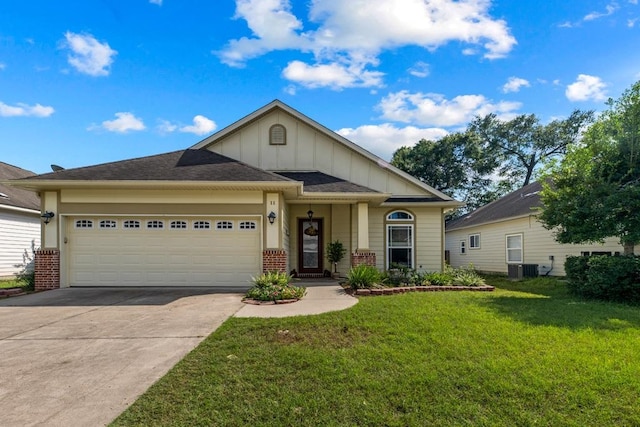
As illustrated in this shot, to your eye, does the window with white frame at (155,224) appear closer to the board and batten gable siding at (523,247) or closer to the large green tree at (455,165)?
the board and batten gable siding at (523,247)

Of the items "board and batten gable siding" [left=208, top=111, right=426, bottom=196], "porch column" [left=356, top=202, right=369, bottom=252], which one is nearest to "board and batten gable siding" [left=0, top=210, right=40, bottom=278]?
"board and batten gable siding" [left=208, top=111, right=426, bottom=196]

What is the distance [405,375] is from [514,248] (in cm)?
1603

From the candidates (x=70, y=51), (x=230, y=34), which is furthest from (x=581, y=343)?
(x=70, y=51)

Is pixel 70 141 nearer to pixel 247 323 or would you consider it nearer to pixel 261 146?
pixel 261 146

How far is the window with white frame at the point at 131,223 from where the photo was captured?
430 inches

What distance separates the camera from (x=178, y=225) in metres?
11.0

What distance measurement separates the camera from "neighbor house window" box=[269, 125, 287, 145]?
14.1 meters

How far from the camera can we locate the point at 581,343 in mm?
5168

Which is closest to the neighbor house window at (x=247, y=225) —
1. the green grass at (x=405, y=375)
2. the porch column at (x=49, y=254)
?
the green grass at (x=405, y=375)

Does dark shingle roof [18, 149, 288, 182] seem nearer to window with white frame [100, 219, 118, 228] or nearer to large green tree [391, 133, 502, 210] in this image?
window with white frame [100, 219, 118, 228]

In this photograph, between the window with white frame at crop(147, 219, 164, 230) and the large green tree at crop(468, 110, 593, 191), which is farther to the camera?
the large green tree at crop(468, 110, 593, 191)

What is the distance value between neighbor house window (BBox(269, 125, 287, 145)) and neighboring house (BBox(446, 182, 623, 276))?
889 cm

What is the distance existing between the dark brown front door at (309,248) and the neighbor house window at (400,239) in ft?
8.67

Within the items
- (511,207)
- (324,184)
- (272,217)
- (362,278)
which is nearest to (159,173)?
(272,217)
